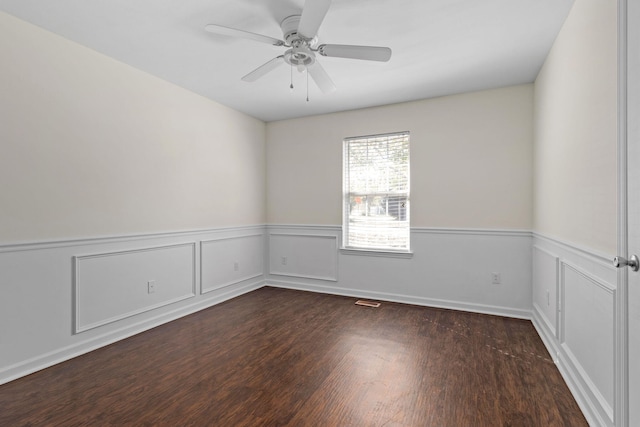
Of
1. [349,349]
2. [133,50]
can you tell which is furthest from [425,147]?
[133,50]

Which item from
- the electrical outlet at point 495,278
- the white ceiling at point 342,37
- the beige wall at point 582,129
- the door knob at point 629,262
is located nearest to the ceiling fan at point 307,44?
the white ceiling at point 342,37

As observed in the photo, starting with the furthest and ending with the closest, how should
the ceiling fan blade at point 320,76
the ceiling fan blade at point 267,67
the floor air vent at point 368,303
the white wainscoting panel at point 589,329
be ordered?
1. the floor air vent at point 368,303
2. the ceiling fan blade at point 320,76
3. the ceiling fan blade at point 267,67
4. the white wainscoting panel at point 589,329

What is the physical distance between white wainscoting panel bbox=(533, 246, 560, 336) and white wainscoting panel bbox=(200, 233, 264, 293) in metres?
3.43

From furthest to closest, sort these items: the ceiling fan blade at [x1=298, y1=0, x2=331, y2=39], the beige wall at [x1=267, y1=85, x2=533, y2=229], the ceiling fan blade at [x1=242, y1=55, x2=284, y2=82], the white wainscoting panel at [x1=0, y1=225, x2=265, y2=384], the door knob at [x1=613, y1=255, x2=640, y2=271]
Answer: the beige wall at [x1=267, y1=85, x2=533, y2=229]
the ceiling fan blade at [x1=242, y1=55, x2=284, y2=82]
the white wainscoting panel at [x1=0, y1=225, x2=265, y2=384]
the ceiling fan blade at [x1=298, y1=0, x2=331, y2=39]
the door knob at [x1=613, y1=255, x2=640, y2=271]

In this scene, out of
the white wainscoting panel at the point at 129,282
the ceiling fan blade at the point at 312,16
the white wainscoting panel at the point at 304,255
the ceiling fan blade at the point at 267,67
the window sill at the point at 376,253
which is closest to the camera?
the ceiling fan blade at the point at 312,16

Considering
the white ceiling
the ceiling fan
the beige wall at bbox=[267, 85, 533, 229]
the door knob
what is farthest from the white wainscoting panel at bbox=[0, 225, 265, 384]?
the door knob

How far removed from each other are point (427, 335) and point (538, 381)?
92 centimetres

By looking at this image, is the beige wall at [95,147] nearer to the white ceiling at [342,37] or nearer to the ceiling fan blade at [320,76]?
the white ceiling at [342,37]

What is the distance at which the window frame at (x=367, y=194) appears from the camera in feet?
13.1

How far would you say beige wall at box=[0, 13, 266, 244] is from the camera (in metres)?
2.26

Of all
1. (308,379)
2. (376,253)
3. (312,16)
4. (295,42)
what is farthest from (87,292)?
(376,253)

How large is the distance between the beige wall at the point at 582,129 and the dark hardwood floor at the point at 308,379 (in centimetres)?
102

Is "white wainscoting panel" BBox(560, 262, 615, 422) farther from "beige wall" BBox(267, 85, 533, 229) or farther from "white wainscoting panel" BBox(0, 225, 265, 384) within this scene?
"white wainscoting panel" BBox(0, 225, 265, 384)

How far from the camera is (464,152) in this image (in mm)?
3672
